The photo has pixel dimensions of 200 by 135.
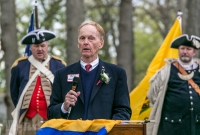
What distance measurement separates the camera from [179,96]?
31.2 feet

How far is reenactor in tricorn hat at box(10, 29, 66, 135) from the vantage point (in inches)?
364

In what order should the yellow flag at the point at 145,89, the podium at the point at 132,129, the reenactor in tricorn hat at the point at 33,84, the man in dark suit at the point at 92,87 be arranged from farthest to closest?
the yellow flag at the point at 145,89
the reenactor in tricorn hat at the point at 33,84
the man in dark suit at the point at 92,87
the podium at the point at 132,129

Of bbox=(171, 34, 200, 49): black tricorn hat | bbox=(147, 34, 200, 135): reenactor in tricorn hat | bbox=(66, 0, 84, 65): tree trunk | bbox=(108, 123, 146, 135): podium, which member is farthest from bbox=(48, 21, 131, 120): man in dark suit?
bbox=(66, 0, 84, 65): tree trunk

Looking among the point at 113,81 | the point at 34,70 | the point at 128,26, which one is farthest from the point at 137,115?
the point at 128,26

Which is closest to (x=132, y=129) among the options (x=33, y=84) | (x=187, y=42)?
(x=33, y=84)

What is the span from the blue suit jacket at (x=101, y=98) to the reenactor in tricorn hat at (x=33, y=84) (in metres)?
3.37

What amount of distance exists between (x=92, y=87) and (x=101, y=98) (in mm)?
137

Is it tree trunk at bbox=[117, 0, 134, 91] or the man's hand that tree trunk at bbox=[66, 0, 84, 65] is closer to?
tree trunk at bbox=[117, 0, 134, 91]

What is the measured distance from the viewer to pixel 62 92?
19.2ft

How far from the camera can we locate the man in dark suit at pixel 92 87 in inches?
225

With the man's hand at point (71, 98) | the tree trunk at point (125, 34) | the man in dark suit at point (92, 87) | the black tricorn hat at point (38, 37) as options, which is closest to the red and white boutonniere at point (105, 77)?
the man in dark suit at point (92, 87)

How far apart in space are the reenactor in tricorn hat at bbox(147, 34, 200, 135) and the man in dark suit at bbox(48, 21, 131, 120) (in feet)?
12.2

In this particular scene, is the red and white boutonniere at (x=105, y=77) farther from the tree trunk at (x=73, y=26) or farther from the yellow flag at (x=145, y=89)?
the tree trunk at (x=73, y=26)

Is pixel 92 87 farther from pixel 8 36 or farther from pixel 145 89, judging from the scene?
pixel 8 36
